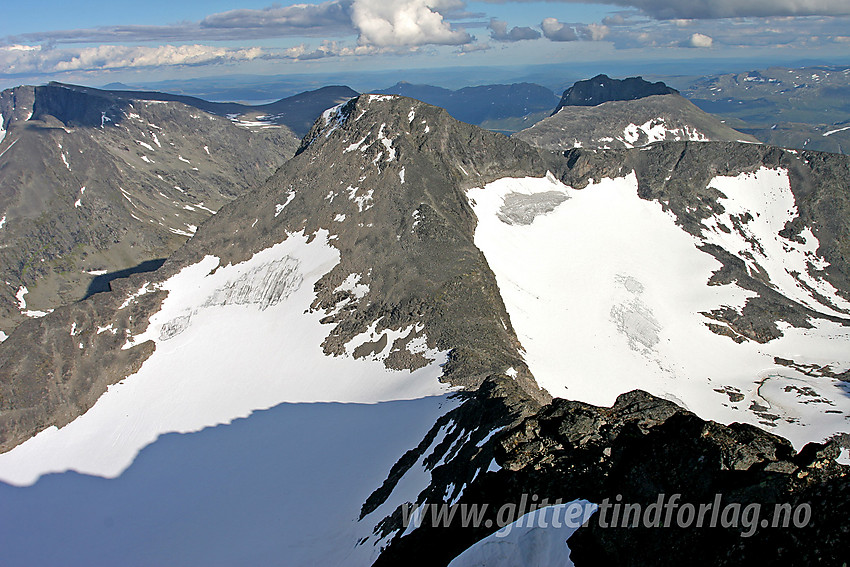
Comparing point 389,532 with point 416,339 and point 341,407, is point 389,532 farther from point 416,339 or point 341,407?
point 416,339

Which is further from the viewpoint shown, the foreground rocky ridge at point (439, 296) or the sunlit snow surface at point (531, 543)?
the foreground rocky ridge at point (439, 296)

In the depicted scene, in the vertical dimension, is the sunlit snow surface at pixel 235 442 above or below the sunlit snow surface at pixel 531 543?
below

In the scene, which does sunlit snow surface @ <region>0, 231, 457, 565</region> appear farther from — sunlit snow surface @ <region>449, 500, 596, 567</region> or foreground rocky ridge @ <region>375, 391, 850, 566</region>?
sunlit snow surface @ <region>449, 500, 596, 567</region>

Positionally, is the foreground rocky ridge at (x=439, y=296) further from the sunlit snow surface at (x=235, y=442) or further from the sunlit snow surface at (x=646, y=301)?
the sunlit snow surface at (x=646, y=301)

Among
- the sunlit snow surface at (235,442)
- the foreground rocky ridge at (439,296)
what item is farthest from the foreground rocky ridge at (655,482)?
the sunlit snow surface at (235,442)

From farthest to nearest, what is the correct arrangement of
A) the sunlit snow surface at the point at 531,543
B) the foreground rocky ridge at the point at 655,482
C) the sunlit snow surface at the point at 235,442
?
the sunlit snow surface at the point at 235,442, the sunlit snow surface at the point at 531,543, the foreground rocky ridge at the point at 655,482

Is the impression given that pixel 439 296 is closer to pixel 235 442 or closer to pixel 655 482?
pixel 235 442

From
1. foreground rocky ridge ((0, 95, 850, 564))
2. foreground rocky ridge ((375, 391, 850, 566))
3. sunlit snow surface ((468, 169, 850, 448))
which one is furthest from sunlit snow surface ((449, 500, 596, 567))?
sunlit snow surface ((468, 169, 850, 448))
